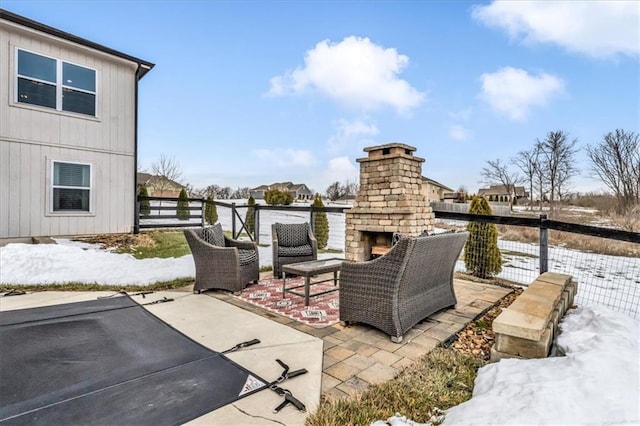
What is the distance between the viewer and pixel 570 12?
4844mm

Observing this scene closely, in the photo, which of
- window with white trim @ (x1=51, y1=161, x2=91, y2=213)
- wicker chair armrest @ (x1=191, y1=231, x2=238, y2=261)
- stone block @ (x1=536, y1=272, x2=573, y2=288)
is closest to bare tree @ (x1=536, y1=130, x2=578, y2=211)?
stone block @ (x1=536, y1=272, x2=573, y2=288)

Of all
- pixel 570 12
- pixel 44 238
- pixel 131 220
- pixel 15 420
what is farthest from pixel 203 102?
pixel 15 420

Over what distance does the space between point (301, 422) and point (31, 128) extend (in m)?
8.15

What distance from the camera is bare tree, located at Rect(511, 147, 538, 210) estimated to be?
23625 mm

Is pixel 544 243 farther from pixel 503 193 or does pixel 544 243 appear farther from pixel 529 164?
pixel 503 193

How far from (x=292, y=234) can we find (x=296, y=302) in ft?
5.08

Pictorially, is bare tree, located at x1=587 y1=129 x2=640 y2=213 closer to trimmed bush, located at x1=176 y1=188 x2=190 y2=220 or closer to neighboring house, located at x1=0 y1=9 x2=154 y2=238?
trimmed bush, located at x1=176 y1=188 x2=190 y2=220

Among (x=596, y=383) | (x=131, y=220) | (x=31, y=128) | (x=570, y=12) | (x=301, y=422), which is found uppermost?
(x=570, y=12)

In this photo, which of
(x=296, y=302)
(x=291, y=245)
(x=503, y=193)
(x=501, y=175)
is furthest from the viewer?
(x=503, y=193)

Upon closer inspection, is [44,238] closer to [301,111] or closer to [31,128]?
[31,128]

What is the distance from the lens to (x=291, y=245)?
498 centimetres

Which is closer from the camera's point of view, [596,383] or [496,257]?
[596,383]

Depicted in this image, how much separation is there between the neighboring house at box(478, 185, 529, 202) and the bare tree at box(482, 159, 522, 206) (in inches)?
9.5

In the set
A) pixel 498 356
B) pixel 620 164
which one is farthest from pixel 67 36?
pixel 620 164
